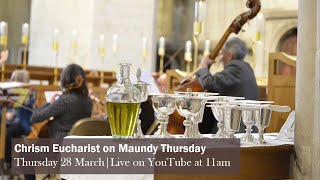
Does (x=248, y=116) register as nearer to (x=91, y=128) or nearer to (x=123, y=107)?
(x=123, y=107)

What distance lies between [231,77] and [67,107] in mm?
1456

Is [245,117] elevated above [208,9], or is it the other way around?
[208,9]

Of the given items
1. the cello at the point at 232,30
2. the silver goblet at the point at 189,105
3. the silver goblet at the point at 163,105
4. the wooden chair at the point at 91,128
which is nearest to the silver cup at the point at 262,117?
the silver goblet at the point at 189,105

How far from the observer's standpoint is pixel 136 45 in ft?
42.8

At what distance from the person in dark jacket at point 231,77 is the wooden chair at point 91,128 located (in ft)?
2.47

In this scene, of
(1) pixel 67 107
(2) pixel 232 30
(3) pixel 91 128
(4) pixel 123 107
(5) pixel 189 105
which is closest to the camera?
(4) pixel 123 107

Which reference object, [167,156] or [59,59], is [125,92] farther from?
[59,59]

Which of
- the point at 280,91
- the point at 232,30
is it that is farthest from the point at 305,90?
the point at 280,91

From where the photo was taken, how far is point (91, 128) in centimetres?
434

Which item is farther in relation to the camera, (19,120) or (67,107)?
(19,120)

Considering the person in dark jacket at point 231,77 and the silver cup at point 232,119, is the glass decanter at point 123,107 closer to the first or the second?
the silver cup at point 232,119

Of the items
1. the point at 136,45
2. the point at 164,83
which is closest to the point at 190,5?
the point at 136,45

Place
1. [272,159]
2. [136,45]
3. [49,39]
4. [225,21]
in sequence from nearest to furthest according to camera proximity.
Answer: [272,159], [136,45], [49,39], [225,21]

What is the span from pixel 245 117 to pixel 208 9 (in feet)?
42.6
